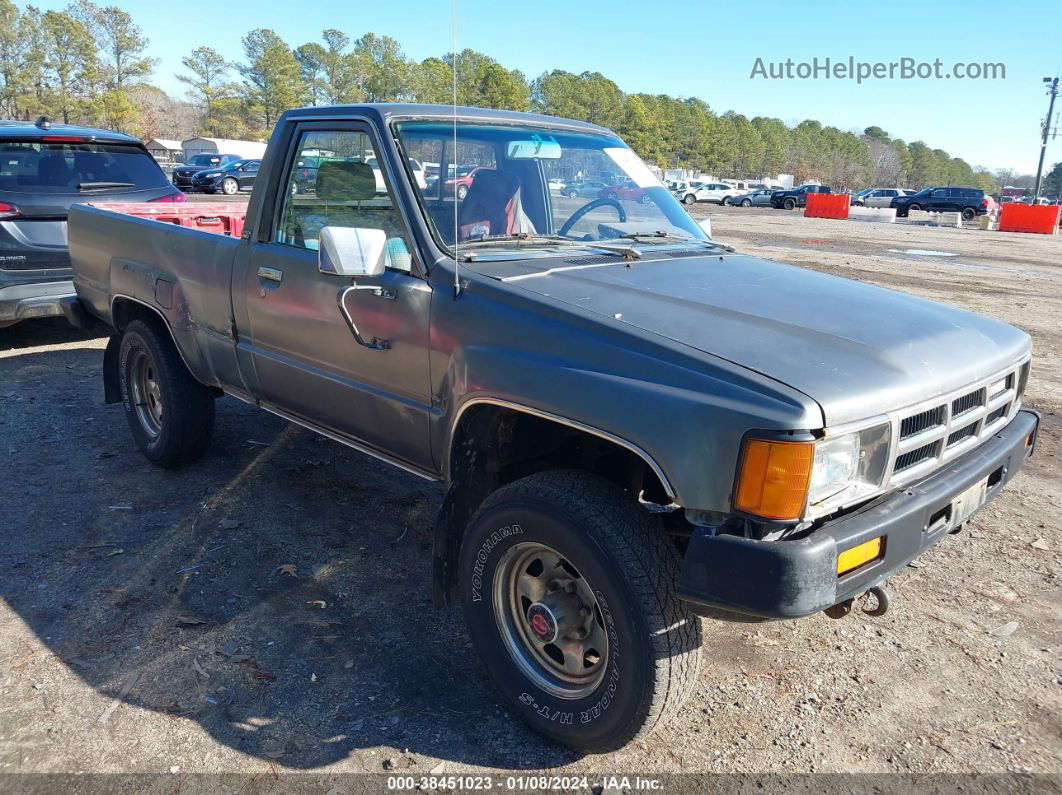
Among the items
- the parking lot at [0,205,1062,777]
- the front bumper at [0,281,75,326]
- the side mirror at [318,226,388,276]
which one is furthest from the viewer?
the front bumper at [0,281,75,326]

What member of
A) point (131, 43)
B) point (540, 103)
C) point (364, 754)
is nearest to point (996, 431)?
point (364, 754)

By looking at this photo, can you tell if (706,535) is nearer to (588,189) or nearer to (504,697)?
(504,697)

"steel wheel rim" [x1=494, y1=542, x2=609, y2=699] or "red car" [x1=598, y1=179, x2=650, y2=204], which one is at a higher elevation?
"red car" [x1=598, y1=179, x2=650, y2=204]

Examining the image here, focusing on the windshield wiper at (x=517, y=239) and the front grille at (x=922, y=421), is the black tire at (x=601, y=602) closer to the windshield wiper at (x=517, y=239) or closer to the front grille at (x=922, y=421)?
the front grille at (x=922, y=421)

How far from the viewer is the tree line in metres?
69.4

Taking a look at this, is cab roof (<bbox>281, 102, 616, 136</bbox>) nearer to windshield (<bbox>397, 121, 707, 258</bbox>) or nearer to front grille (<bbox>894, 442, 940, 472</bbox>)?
windshield (<bbox>397, 121, 707, 258</bbox>)

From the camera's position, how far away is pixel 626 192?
12.7ft

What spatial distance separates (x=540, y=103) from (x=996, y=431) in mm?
79821

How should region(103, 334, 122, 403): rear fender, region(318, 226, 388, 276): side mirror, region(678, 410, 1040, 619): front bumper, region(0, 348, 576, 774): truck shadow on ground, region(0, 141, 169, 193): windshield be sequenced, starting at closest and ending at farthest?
region(678, 410, 1040, 619): front bumper → region(0, 348, 576, 774): truck shadow on ground → region(318, 226, 388, 276): side mirror → region(103, 334, 122, 403): rear fender → region(0, 141, 169, 193): windshield

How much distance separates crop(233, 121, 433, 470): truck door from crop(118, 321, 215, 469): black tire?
83 cm

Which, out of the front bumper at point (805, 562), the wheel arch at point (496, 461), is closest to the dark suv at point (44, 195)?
the wheel arch at point (496, 461)

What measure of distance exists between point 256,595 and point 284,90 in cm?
8878

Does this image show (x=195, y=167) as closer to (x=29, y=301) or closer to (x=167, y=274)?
(x=29, y=301)

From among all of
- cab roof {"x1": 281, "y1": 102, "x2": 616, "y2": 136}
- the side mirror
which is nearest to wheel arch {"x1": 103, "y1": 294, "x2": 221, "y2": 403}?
cab roof {"x1": 281, "y1": 102, "x2": 616, "y2": 136}
